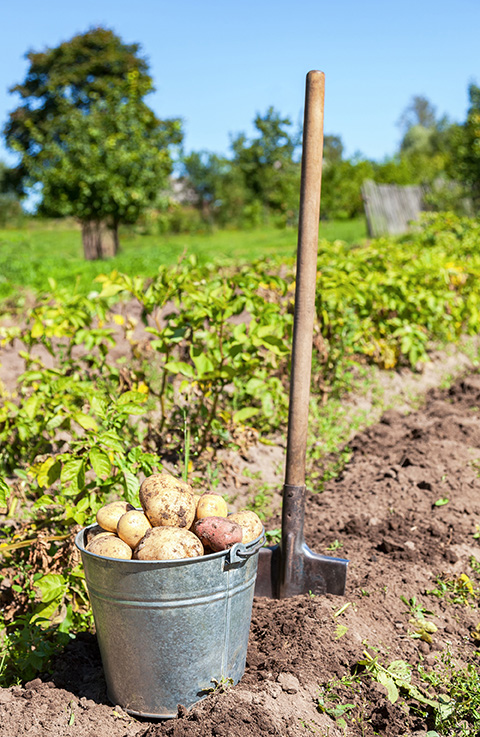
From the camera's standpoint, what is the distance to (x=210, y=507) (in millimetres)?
1928

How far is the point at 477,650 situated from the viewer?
2.26 meters

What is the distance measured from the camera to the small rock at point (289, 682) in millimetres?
1875

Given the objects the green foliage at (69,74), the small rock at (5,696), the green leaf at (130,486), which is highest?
the green foliage at (69,74)

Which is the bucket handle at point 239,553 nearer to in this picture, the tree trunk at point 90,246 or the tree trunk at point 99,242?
the tree trunk at point 99,242

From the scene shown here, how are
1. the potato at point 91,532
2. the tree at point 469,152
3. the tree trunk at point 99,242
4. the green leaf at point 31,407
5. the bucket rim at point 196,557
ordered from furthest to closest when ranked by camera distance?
the tree at point 469,152 → the tree trunk at point 99,242 → the green leaf at point 31,407 → the potato at point 91,532 → the bucket rim at point 196,557

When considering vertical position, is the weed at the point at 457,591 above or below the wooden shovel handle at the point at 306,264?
below

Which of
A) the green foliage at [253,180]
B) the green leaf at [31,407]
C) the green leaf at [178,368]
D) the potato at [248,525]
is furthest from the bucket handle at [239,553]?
the green foliage at [253,180]

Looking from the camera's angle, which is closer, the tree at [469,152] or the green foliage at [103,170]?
the green foliage at [103,170]

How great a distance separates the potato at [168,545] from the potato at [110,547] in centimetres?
3

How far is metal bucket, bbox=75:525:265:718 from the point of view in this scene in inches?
67.4

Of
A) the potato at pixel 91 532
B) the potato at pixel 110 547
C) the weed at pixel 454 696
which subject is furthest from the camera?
the potato at pixel 91 532

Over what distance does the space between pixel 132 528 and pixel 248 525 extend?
344 mm

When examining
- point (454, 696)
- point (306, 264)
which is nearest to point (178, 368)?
point (306, 264)

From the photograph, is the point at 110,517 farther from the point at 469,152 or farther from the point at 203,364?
the point at 469,152
